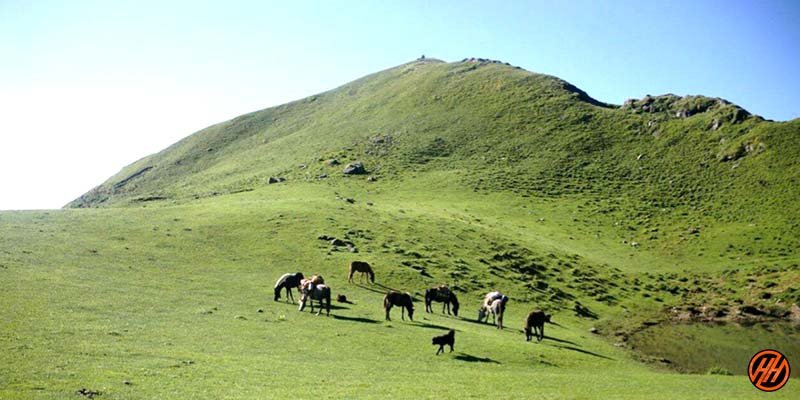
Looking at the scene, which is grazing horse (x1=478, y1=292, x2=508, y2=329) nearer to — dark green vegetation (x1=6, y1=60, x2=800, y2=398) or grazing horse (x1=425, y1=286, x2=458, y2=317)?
dark green vegetation (x1=6, y1=60, x2=800, y2=398)

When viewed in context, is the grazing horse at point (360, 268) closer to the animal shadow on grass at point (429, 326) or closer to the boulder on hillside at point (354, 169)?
the animal shadow on grass at point (429, 326)

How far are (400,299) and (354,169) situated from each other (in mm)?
60036

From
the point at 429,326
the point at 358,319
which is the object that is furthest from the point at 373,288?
the point at 429,326

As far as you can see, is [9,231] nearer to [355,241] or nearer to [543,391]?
[355,241]

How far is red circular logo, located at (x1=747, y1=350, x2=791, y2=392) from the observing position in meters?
11.3

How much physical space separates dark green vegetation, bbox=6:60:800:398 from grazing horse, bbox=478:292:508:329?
57.9 inches

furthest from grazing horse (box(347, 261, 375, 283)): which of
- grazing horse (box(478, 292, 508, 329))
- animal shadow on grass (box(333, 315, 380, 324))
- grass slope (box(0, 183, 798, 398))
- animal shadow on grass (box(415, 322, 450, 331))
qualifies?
animal shadow on grass (box(415, 322, 450, 331))

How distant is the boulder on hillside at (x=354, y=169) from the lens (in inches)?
3595

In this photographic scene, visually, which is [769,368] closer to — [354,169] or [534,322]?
[534,322]

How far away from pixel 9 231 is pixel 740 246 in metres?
73.3

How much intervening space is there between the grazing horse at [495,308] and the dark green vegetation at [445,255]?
1.47m

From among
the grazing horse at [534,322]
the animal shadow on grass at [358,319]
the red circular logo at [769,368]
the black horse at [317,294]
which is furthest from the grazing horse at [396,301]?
the red circular logo at [769,368]

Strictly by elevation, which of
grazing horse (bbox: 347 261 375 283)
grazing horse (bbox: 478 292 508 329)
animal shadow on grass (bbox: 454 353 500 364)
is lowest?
animal shadow on grass (bbox: 454 353 500 364)

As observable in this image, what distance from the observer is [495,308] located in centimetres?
3644
